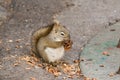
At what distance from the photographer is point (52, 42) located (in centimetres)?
689

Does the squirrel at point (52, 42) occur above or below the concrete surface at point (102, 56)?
above

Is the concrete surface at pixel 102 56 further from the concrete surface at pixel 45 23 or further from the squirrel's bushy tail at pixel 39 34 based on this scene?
the squirrel's bushy tail at pixel 39 34

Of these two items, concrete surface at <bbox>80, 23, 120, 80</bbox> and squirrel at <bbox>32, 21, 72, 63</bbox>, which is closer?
squirrel at <bbox>32, 21, 72, 63</bbox>

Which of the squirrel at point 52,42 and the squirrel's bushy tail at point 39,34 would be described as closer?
the squirrel at point 52,42

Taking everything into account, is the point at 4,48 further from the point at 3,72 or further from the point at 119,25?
the point at 119,25

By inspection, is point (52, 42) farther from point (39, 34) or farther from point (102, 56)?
point (102, 56)

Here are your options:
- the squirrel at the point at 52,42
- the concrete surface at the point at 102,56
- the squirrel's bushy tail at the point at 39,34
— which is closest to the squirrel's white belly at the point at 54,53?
the squirrel at the point at 52,42

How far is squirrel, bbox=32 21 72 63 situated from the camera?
682 centimetres

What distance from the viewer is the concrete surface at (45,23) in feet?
22.9

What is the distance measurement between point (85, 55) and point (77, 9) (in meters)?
2.40

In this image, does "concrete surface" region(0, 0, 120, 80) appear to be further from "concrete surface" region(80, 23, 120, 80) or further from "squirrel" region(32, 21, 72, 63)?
"squirrel" region(32, 21, 72, 63)

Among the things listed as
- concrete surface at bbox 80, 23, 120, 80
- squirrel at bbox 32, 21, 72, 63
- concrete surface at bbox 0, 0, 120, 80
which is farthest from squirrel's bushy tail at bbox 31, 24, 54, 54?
concrete surface at bbox 80, 23, 120, 80

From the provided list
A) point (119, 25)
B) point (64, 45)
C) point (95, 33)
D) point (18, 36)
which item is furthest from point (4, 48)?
point (119, 25)

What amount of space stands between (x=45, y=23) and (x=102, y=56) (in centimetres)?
197
